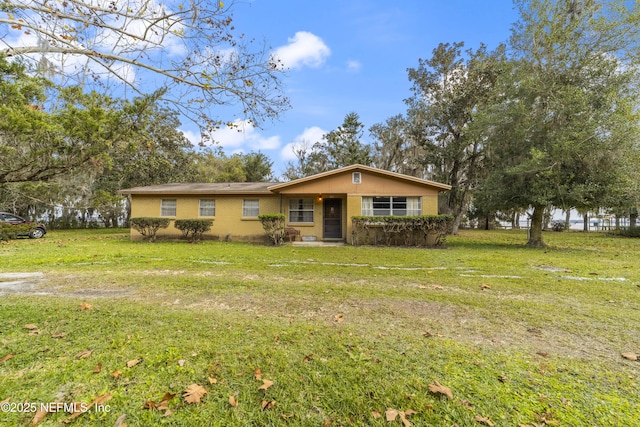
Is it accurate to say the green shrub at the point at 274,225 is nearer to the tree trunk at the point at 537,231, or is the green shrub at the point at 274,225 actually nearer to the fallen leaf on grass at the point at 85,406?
the fallen leaf on grass at the point at 85,406

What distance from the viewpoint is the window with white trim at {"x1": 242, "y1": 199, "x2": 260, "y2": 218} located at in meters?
15.1

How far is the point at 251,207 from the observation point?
49.5 feet

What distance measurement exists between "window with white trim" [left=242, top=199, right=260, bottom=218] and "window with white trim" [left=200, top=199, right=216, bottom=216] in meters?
1.59

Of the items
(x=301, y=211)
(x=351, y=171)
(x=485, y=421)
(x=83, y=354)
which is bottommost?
(x=485, y=421)

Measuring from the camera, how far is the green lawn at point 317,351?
7.09ft

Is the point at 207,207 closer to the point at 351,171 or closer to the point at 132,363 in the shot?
the point at 351,171

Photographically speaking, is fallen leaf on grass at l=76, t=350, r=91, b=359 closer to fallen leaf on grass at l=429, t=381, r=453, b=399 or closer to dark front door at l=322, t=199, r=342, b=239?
fallen leaf on grass at l=429, t=381, r=453, b=399

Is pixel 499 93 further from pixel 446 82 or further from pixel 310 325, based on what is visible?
pixel 310 325

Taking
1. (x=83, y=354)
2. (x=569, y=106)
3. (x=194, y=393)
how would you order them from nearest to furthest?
(x=194, y=393) < (x=83, y=354) < (x=569, y=106)

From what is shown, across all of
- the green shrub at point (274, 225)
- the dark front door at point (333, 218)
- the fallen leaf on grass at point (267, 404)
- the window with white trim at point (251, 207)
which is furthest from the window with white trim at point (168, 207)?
the fallen leaf on grass at point (267, 404)

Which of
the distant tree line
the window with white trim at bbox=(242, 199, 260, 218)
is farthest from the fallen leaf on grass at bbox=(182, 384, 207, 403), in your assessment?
the window with white trim at bbox=(242, 199, 260, 218)

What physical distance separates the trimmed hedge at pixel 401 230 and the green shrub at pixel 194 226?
6.86 metres

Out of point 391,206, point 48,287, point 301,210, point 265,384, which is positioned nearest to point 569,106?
point 391,206

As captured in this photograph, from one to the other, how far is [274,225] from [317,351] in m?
10.4
